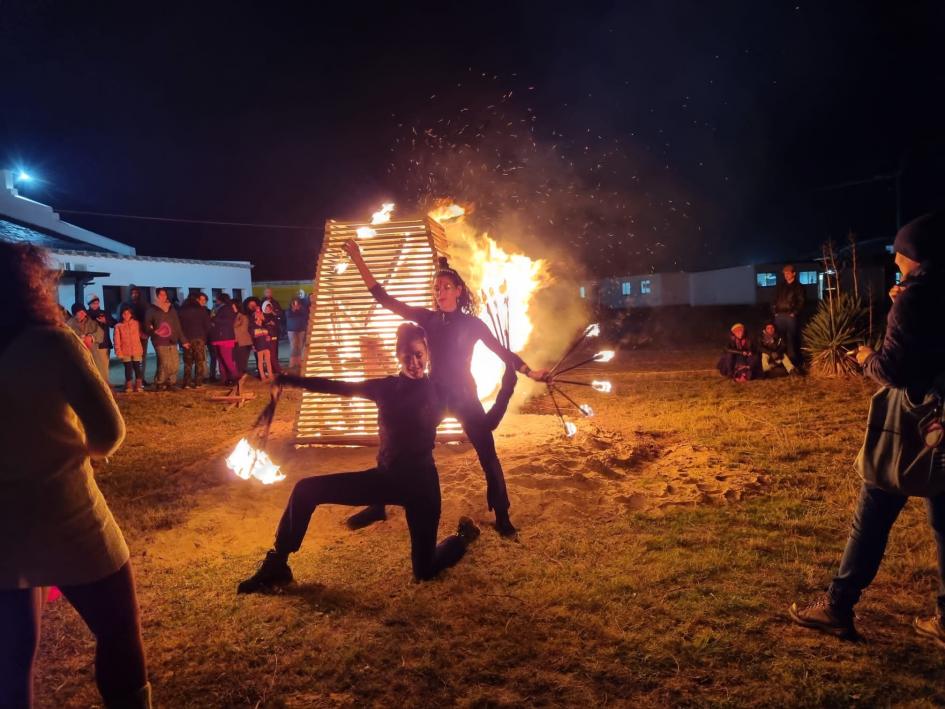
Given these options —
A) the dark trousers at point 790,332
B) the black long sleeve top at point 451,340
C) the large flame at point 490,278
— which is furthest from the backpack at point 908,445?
the dark trousers at point 790,332

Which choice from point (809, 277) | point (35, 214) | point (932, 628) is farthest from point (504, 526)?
point (809, 277)

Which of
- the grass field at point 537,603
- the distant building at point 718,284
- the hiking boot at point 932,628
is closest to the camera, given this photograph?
the grass field at point 537,603

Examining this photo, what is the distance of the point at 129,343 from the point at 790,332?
1274 centimetres

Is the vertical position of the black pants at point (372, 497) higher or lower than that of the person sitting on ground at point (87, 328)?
lower

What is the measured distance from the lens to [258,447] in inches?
159

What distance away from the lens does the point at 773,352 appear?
41.7ft

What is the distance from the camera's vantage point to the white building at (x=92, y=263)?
70.6 ft

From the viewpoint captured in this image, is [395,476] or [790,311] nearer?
[395,476]

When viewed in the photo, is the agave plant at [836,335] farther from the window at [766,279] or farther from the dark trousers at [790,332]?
the window at [766,279]

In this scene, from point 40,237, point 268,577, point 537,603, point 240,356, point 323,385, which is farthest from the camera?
point 40,237

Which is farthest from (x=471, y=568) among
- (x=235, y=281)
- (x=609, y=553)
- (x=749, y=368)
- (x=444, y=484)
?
(x=235, y=281)

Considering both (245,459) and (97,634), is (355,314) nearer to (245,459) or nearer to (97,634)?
(245,459)

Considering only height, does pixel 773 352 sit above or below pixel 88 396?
below

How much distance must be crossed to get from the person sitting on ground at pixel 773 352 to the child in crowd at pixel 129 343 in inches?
477
